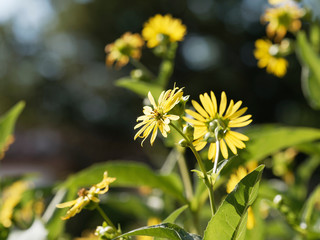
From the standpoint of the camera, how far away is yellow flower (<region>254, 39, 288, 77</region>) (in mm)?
1150

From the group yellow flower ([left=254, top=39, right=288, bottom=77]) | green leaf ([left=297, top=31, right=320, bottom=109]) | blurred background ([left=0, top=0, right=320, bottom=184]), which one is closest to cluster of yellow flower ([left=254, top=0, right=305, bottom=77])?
yellow flower ([left=254, top=39, right=288, bottom=77])

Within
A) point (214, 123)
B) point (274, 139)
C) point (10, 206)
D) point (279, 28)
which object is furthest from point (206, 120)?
point (279, 28)

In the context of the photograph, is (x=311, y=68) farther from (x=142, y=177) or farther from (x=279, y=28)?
(x=142, y=177)

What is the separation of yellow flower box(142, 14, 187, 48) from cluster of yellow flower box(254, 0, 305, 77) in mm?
233

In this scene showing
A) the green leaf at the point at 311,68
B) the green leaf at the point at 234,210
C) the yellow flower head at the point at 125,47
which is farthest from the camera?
the yellow flower head at the point at 125,47

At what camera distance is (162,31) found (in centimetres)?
102

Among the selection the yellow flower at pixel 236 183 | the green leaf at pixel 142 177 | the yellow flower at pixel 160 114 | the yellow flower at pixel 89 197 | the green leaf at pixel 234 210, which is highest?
the yellow flower at pixel 160 114

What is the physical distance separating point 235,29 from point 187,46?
1431 millimetres

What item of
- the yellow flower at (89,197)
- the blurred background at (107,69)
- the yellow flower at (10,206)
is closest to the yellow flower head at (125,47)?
the yellow flower at (10,206)

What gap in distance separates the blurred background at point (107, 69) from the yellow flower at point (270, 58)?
9.49m

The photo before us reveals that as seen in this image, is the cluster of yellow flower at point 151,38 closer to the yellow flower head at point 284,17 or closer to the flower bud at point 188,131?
the yellow flower head at point 284,17

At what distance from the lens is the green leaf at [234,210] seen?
432mm

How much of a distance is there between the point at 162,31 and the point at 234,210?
66 centimetres

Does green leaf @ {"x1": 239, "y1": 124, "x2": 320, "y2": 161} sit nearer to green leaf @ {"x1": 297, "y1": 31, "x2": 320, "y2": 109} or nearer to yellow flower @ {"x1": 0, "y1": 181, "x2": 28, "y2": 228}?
green leaf @ {"x1": 297, "y1": 31, "x2": 320, "y2": 109}
